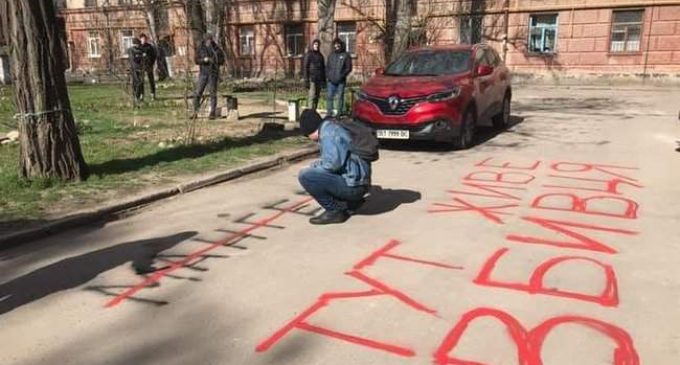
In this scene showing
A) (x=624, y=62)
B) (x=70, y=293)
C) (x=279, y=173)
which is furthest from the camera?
(x=624, y=62)

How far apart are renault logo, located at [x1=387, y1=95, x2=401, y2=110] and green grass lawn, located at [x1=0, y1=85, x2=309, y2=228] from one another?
1.58 metres

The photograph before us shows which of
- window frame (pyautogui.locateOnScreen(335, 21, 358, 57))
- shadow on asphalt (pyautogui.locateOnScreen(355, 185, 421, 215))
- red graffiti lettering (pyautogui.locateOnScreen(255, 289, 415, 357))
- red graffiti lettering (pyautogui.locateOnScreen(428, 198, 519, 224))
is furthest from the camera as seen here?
window frame (pyautogui.locateOnScreen(335, 21, 358, 57))

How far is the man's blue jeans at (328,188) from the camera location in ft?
17.7

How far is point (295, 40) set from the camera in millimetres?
29891

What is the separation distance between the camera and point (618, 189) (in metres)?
6.77

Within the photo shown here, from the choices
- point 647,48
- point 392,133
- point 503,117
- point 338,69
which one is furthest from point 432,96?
point 647,48

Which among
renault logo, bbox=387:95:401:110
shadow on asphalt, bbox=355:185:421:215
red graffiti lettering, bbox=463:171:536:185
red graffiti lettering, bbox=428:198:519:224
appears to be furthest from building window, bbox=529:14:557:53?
red graffiti lettering, bbox=428:198:519:224

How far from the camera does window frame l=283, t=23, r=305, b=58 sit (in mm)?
29609

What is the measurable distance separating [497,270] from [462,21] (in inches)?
904

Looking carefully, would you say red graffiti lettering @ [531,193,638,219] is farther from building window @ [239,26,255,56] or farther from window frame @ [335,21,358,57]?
building window @ [239,26,255,56]

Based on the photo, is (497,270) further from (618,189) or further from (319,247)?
(618,189)

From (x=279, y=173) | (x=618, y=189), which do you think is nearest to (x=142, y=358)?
(x=279, y=173)

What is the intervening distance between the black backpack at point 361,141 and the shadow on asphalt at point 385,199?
2.56 feet

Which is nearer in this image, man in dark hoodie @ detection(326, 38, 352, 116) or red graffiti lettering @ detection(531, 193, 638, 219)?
red graffiti lettering @ detection(531, 193, 638, 219)
